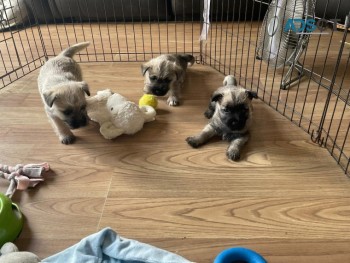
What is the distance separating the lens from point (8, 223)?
→ 1353 millimetres

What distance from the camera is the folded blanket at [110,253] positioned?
4.17 feet

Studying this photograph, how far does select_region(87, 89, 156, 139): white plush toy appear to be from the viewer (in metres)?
2.02

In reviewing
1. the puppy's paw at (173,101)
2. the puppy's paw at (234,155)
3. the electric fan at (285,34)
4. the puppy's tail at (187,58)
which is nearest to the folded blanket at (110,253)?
the puppy's paw at (234,155)

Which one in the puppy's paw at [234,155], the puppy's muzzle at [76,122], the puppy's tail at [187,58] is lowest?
the puppy's paw at [234,155]

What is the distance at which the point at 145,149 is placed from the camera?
1957 millimetres

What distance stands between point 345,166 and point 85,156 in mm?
1494

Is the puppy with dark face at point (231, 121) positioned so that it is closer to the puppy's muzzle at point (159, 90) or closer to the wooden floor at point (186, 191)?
the wooden floor at point (186, 191)

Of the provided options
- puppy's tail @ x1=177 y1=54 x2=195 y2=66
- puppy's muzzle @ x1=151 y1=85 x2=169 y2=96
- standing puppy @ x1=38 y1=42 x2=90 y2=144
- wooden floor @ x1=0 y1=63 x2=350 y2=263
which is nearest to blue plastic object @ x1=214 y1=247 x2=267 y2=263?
wooden floor @ x1=0 y1=63 x2=350 y2=263

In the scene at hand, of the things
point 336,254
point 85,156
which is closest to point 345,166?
point 336,254

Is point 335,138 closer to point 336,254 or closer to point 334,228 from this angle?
point 334,228

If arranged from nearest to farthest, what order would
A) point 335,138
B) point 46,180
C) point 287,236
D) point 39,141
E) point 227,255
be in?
point 227,255, point 287,236, point 46,180, point 335,138, point 39,141

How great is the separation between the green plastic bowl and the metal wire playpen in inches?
66.7

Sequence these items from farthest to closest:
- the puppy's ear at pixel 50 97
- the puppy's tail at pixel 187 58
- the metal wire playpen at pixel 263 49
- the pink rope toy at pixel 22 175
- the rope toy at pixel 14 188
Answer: the puppy's tail at pixel 187 58 < the metal wire playpen at pixel 263 49 < the puppy's ear at pixel 50 97 < the pink rope toy at pixel 22 175 < the rope toy at pixel 14 188

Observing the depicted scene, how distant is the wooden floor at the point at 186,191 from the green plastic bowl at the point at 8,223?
0.05 metres
